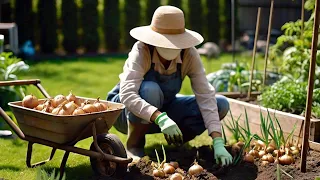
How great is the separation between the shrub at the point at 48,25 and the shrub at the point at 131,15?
141 cm

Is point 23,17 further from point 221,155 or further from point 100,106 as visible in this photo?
point 221,155

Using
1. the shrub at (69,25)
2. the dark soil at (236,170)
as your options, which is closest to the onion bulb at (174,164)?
the dark soil at (236,170)

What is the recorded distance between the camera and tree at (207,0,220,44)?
1068 cm

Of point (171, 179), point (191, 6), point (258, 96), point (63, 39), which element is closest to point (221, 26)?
point (191, 6)

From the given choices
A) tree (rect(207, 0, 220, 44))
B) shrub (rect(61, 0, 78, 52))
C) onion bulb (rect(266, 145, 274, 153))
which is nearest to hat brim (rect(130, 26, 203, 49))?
onion bulb (rect(266, 145, 274, 153))

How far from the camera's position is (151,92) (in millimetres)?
3113

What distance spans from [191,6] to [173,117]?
24.2 ft

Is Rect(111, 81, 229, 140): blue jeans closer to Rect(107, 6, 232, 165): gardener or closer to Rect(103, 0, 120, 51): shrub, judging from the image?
Rect(107, 6, 232, 165): gardener

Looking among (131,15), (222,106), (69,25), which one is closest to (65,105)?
(222,106)

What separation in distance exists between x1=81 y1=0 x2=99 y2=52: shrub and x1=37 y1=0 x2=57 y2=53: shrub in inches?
22.0

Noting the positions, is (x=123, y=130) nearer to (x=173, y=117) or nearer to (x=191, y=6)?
(x=173, y=117)

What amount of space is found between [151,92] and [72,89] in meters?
2.72

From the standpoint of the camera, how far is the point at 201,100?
128 inches

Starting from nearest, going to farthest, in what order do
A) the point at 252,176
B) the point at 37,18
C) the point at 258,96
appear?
the point at 252,176 → the point at 258,96 → the point at 37,18
